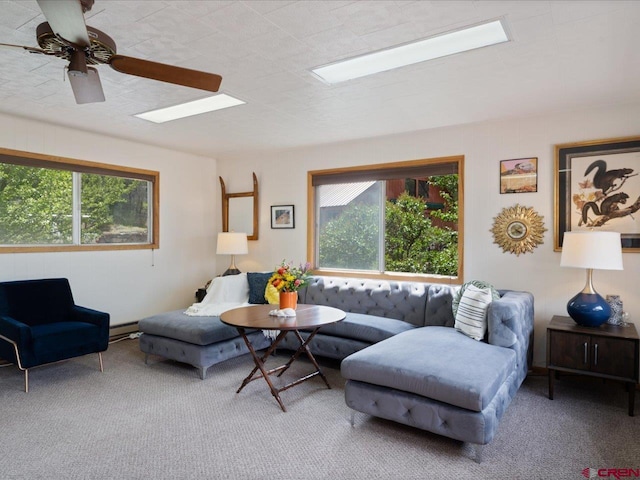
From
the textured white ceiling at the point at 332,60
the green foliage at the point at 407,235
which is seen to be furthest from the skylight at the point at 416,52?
the green foliage at the point at 407,235

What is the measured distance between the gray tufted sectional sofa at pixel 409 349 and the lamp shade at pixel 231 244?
3.85ft

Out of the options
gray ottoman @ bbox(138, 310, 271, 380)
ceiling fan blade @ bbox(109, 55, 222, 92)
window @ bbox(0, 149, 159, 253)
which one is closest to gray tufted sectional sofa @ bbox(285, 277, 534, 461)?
gray ottoman @ bbox(138, 310, 271, 380)

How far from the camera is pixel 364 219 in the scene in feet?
17.0

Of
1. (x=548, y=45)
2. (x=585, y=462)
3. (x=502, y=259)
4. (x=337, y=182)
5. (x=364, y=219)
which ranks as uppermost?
(x=548, y=45)

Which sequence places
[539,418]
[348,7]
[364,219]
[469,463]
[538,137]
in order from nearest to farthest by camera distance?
[348,7]
[469,463]
[539,418]
[538,137]
[364,219]

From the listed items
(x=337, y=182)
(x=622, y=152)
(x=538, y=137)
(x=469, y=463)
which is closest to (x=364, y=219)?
(x=337, y=182)

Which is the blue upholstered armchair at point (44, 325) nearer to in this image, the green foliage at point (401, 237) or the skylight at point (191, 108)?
the skylight at point (191, 108)

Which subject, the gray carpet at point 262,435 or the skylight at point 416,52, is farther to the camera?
the skylight at point 416,52

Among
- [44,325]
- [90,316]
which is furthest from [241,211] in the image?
[44,325]

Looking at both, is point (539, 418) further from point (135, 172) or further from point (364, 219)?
point (135, 172)

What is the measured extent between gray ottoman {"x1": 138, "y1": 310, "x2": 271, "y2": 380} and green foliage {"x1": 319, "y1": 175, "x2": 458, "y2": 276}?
167cm

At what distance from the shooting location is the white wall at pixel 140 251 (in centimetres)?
435

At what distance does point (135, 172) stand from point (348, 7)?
401 centimetres

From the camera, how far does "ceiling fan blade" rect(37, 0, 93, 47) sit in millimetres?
1679
